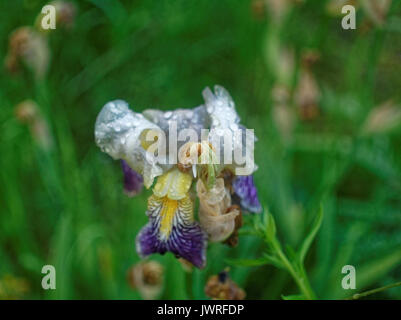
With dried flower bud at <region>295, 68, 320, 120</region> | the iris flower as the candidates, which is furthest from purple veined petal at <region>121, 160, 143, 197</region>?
dried flower bud at <region>295, 68, 320, 120</region>

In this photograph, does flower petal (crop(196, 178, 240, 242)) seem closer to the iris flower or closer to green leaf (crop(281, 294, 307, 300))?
the iris flower

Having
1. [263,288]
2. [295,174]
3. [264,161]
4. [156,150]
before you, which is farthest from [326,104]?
[156,150]

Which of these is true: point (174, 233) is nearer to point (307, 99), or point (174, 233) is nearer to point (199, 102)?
point (307, 99)

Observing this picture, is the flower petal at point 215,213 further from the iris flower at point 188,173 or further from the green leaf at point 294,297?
the green leaf at point 294,297

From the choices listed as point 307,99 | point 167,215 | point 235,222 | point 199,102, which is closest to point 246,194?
point 235,222

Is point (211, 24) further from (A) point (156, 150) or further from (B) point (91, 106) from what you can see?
(A) point (156, 150)

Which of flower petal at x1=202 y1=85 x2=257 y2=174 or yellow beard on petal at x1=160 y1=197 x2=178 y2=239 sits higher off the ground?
flower petal at x1=202 y1=85 x2=257 y2=174
